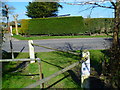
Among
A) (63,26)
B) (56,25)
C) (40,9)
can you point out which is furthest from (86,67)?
(40,9)

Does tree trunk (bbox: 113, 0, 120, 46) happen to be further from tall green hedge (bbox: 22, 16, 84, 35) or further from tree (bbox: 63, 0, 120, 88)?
tall green hedge (bbox: 22, 16, 84, 35)

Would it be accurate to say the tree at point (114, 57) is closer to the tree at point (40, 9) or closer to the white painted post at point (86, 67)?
the white painted post at point (86, 67)

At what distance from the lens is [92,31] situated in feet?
55.7

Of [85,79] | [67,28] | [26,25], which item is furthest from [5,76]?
[26,25]

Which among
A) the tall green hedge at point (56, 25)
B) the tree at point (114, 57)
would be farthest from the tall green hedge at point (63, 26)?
the tree at point (114, 57)

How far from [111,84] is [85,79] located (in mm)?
408

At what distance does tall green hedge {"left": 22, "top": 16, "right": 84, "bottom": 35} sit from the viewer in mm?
16811

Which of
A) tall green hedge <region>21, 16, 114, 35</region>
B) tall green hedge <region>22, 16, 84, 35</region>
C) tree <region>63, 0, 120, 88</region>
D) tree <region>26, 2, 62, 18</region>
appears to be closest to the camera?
tree <region>63, 0, 120, 88</region>

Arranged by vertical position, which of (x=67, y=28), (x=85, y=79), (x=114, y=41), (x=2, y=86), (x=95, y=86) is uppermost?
(x=67, y=28)

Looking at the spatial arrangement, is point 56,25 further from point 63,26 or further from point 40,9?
point 40,9

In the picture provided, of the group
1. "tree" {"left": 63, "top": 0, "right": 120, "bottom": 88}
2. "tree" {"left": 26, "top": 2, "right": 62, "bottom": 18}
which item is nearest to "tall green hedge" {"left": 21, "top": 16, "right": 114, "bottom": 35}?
"tree" {"left": 26, "top": 2, "right": 62, "bottom": 18}

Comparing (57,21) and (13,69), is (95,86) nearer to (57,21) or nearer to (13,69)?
(13,69)

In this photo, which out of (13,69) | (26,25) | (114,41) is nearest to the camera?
(114,41)

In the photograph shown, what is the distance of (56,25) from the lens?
680 inches
